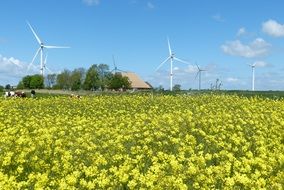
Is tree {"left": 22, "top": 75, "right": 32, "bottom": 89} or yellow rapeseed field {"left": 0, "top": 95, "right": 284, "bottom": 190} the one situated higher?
tree {"left": 22, "top": 75, "right": 32, "bottom": 89}

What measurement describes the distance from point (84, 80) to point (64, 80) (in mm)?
9552

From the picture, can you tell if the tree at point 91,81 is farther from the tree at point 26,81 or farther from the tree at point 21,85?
the tree at point 21,85

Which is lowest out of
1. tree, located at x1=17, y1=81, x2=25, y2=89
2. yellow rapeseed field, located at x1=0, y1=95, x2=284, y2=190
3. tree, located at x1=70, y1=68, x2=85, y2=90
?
yellow rapeseed field, located at x1=0, y1=95, x2=284, y2=190

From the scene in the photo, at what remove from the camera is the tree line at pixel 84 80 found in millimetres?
167350

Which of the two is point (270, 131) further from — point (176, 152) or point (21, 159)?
point (21, 159)

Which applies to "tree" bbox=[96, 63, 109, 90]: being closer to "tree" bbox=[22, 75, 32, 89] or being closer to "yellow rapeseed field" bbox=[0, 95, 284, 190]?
"tree" bbox=[22, 75, 32, 89]

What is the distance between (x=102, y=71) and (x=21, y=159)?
183 m

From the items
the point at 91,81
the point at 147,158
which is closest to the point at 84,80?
the point at 91,81

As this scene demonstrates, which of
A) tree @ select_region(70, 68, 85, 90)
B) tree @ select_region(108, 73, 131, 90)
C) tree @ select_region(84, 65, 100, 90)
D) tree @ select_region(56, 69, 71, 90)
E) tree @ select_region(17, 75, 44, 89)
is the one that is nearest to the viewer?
tree @ select_region(108, 73, 131, 90)

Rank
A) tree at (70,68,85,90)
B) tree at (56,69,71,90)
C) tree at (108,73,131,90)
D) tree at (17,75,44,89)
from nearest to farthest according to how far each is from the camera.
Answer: tree at (108,73,131,90)
tree at (17,75,44,89)
tree at (70,68,85,90)
tree at (56,69,71,90)

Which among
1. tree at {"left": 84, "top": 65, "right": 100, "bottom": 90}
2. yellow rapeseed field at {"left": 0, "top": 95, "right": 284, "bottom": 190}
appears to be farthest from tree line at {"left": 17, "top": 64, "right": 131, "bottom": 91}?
yellow rapeseed field at {"left": 0, "top": 95, "right": 284, "bottom": 190}

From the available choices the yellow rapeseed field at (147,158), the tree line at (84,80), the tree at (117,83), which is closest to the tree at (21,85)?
the tree line at (84,80)

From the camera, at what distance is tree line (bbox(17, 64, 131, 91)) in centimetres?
16735

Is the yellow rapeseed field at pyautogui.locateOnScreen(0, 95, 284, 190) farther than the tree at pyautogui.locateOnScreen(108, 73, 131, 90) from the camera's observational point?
No
